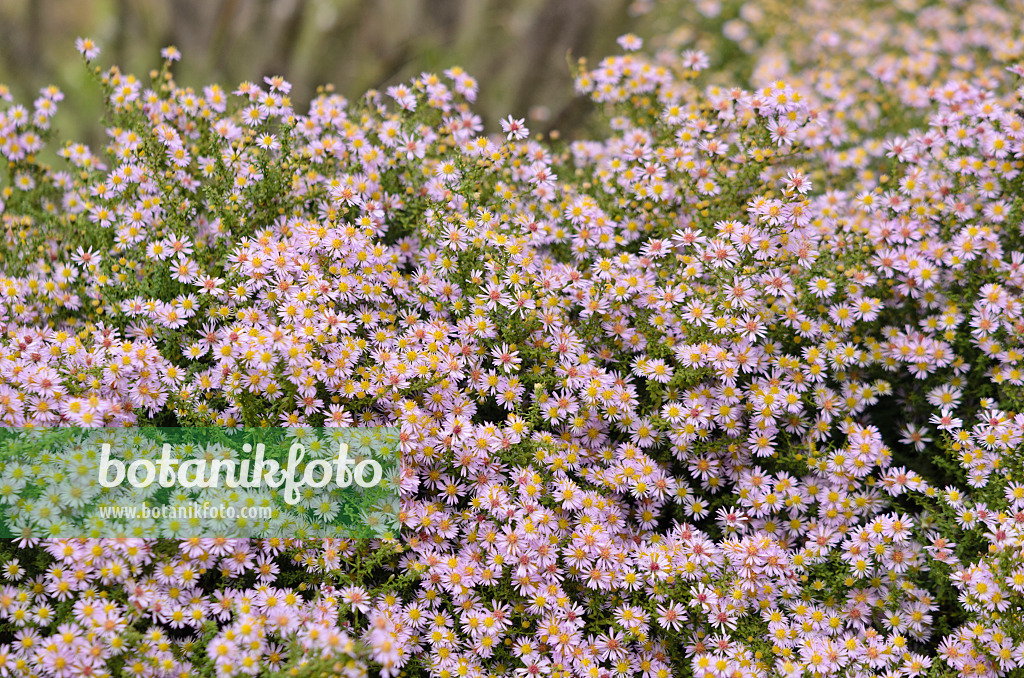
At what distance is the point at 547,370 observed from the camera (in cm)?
239

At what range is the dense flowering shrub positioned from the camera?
2061 mm

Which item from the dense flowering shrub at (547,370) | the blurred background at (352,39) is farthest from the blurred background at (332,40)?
the dense flowering shrub at (547,370)

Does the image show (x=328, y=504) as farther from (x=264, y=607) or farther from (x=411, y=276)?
(x=411, y=276)

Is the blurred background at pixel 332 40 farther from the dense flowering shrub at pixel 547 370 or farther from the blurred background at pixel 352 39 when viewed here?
the dense flowering shrub at pixel 547 370

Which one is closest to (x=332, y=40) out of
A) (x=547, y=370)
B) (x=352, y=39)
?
(x=352, y=39)

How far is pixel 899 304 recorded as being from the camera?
8.89 ft

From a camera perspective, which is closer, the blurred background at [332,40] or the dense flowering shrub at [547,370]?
the dense flowering shrub at [547,370]

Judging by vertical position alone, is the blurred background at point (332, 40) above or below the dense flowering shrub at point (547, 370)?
above

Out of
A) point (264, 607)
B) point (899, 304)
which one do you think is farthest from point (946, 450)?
point (264, 607)

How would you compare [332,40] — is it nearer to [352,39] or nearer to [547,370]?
[352,39]

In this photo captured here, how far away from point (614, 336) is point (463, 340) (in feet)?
1.54

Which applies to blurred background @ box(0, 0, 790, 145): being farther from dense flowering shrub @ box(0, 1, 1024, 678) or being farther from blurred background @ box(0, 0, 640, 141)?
dense flowering shrub @ box(0, 1, 1024, 678)

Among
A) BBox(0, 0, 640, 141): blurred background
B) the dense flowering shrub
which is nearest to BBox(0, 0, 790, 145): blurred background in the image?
BBox(0, 0, 640, 141): blurred background

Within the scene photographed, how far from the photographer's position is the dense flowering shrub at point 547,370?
2061mm
